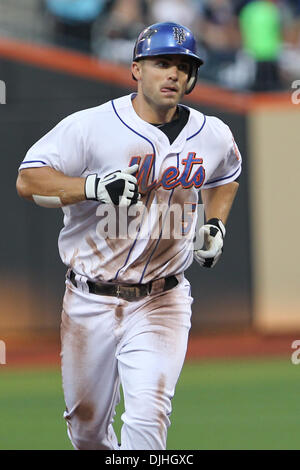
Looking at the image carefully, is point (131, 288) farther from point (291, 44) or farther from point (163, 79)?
point (291, 44)

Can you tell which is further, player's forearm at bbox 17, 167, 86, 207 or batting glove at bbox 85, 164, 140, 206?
player's forearm at bbox 17, 167, 86, 207

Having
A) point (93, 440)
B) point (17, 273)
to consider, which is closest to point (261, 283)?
point (17, 273)

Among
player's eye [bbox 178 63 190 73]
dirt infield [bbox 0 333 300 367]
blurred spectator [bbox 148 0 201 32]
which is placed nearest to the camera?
player's eye [bbox 178 63 190 73]

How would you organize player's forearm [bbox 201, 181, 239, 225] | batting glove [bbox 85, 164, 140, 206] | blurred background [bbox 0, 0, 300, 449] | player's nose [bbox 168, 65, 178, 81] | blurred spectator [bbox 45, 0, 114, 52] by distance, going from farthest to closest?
blurred spectator [bbox 45, 0, 114, 52] → blurred background [bbox 0, 0, 300, 449] → player's forearm [bbox 201, 181, 239, 225] → player's nose [bbox 168, 65, 178, 81] → batting glove [bbox 85, 164, 140, 206]

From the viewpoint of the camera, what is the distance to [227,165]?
18.6ft

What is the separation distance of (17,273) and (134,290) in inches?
324

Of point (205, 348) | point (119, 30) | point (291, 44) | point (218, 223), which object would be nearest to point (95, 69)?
point (119, 30)

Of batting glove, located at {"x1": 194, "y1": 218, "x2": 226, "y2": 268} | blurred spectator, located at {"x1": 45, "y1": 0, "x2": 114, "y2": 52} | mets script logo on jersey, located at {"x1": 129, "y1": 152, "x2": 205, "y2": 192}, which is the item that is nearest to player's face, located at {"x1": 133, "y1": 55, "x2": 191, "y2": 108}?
mets script logo on jersey, located at {"x1": 129, "y1": 152, "x2": 205, "y2": 192}

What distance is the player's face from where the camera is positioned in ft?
16.9

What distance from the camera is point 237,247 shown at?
1384 centimetres

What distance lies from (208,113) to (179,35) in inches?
336

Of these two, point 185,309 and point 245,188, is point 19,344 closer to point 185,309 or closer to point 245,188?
point 245,188

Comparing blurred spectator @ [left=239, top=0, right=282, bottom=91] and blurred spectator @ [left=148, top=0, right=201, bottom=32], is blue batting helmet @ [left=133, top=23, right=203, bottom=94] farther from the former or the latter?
blurred spectator @ [left=148, top=0, right=201, bottom=32]

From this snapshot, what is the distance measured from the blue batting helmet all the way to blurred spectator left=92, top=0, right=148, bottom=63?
8.24 metres
